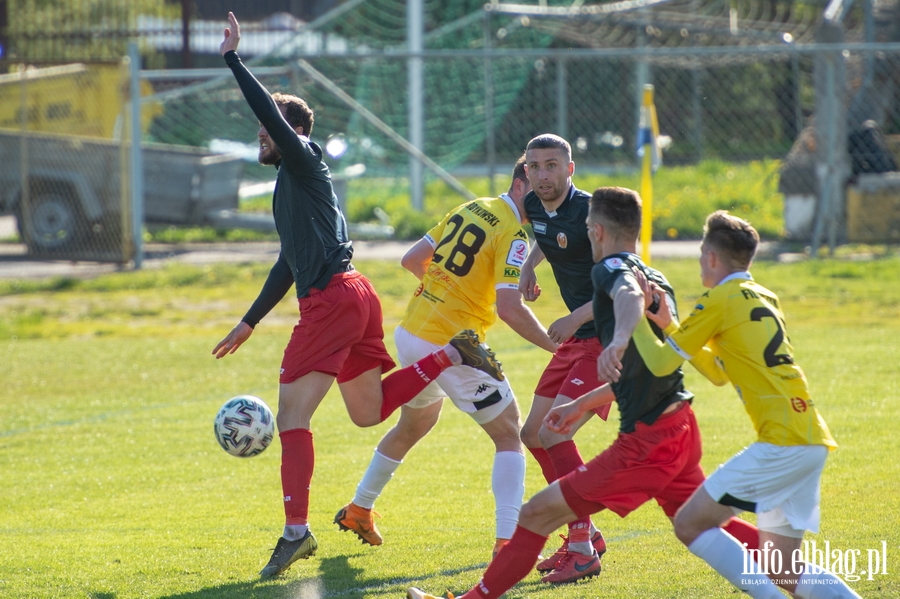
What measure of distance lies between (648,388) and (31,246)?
580 inches

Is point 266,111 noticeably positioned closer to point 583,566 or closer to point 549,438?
point 549,438

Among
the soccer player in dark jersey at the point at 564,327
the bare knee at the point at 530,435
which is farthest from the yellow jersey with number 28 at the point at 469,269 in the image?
the bare knee at the point at 530,435

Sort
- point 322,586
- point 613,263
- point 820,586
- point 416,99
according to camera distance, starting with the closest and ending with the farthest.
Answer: point 820,586 < point 613,263 < point 322,586 < point 416,99

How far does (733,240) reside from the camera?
12.8ft

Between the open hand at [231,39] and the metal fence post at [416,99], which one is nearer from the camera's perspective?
the open hand at [231,39]

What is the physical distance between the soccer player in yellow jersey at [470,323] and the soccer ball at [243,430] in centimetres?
55

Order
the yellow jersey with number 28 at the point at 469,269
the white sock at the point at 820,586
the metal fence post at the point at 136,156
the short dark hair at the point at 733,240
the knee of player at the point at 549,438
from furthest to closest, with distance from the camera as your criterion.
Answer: the metal fence post at the point at 136,156 → the yellow jersey with number 28 at the point at 469,269 → the knee of player at the point at 549,438 → the short dark hair at the point at 733,240 → the white sock at the point at 820,586

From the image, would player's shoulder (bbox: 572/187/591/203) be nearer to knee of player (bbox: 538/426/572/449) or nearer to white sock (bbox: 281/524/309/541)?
knee of player (bbox: 538/426/572/449)

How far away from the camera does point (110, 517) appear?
5.85 metres

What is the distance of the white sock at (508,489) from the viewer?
16.3ft

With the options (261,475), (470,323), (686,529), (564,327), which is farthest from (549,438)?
(261,475)

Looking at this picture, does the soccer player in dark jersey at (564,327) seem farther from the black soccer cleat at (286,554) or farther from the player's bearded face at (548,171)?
the black soccer cleat at (286,554)

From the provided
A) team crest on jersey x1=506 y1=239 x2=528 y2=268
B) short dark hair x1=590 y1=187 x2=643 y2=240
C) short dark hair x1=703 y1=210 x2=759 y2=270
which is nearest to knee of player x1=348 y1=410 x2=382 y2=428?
team crest on jersey x1=506 y1=239 x2=528 y2=268

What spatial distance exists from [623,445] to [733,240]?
860mm
